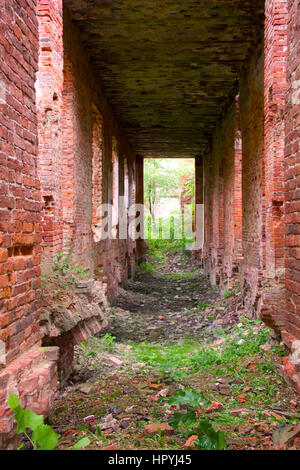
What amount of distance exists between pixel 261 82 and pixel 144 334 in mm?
5656

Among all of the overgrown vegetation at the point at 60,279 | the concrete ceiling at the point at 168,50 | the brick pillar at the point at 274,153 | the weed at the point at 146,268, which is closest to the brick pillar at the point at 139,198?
the weed at the point at 146,268

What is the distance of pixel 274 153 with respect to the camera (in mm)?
6160

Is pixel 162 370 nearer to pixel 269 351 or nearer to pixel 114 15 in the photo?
pixel 269 351

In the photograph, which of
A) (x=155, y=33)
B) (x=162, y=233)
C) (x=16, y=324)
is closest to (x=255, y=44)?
(x=155, y=33)

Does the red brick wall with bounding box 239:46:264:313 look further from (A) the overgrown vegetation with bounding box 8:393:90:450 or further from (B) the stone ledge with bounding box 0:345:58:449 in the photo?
(A) the overgrown vegetation with bounding box 8:393:90:450

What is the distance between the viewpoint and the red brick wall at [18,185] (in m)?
3.01

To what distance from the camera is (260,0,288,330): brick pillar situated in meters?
Answer: 5.78

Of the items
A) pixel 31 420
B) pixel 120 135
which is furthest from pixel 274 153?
pixel 120 135

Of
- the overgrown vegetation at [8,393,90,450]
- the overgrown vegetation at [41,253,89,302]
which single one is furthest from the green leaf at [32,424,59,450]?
the overgrown vegetation at [41,253,89,302]

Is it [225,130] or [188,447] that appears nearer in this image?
[188,447]

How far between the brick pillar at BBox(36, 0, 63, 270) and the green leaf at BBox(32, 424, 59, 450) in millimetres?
3295

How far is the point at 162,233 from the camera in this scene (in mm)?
27719

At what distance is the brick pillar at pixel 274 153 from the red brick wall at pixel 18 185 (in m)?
3.34

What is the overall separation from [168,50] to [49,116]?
416 centimetres
